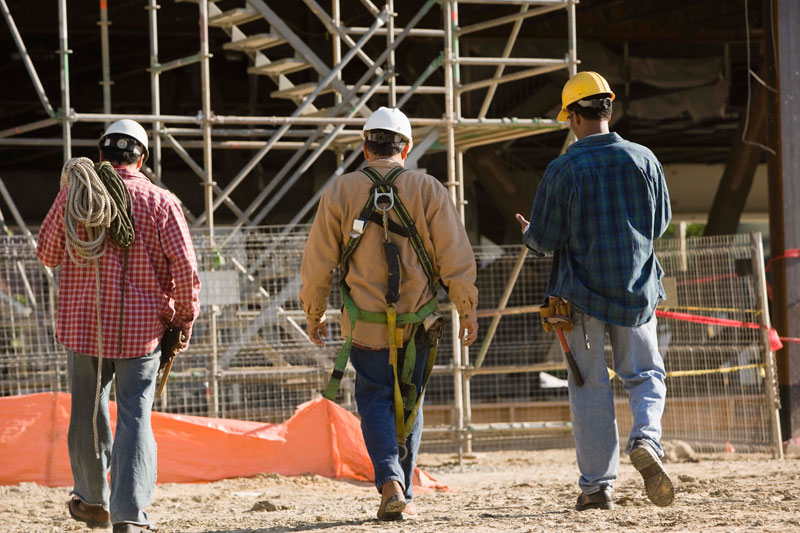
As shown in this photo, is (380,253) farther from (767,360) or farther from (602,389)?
(767,360)

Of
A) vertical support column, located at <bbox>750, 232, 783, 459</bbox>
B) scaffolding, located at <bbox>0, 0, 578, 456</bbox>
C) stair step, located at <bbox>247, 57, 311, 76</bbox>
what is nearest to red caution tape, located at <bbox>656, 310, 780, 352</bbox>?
vertical support column, located at <bbox>750, 232, 783, 459</bbox>

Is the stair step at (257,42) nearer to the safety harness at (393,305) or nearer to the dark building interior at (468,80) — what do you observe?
the dark building interior at (468,80)

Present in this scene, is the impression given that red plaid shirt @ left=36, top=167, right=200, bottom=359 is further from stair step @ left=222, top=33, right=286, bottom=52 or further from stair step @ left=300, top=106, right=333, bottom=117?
stair step @ left=300, top=106, right=333, bottom=117

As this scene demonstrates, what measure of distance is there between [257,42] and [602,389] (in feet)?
21.5

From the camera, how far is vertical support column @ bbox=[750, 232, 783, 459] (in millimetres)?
10195

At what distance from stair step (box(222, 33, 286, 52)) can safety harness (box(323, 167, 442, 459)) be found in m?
5.54

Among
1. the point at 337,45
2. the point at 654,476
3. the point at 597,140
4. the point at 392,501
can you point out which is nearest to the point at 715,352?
the point at 337,45

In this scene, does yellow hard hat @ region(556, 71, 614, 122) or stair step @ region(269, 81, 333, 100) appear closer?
yellow hard hat @ region(556, 71, 614, 122)

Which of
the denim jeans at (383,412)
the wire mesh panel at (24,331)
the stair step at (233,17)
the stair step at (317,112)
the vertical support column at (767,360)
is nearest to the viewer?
the denim jeans at (383,412)

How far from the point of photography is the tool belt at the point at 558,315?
5734 mm

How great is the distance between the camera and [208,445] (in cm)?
895

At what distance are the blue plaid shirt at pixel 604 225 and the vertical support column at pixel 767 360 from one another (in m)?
4.76

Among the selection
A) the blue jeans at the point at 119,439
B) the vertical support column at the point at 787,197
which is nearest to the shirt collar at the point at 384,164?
the blue jeans at the point at 119,439

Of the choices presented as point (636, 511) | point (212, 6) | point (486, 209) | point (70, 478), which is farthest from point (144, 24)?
point (636, 511)
